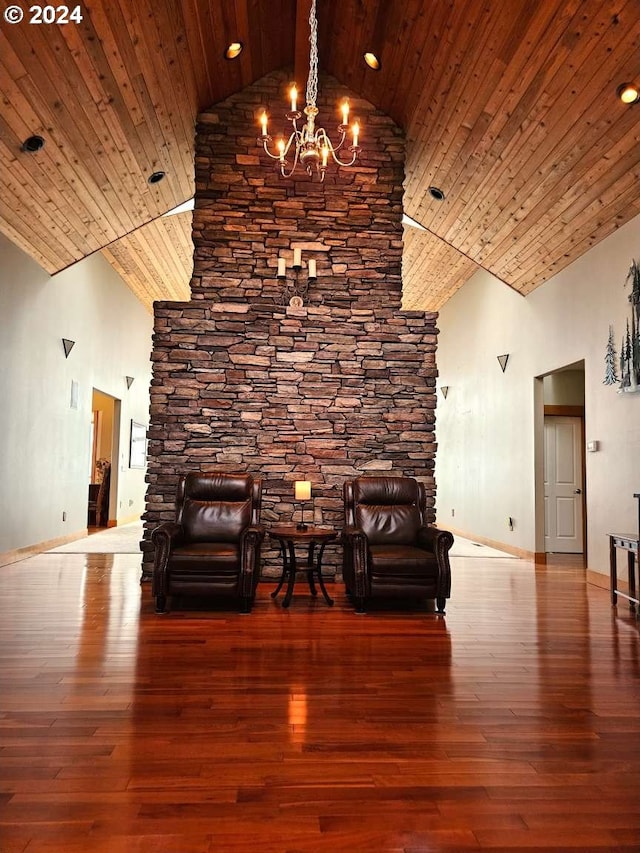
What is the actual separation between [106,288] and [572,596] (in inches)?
316

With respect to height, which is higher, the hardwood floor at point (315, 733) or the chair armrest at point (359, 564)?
the chair armrest at point (359, 564)

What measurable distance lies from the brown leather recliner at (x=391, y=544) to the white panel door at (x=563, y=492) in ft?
12.4

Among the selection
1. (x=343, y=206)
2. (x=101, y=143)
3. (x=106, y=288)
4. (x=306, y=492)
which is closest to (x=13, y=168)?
(x=101, y=143)

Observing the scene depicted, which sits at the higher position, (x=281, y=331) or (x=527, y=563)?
(x=281, y=331)

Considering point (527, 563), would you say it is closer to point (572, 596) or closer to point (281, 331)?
point (572, 596)

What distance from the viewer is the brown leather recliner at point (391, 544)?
187 inches

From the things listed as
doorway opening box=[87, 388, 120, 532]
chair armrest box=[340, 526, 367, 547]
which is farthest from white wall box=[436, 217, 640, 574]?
doorway opening box=[87, 388, 120, 532]

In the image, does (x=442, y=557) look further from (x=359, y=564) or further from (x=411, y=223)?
(x=411, y=223)

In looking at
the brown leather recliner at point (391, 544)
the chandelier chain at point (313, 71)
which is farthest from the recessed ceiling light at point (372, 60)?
the brown leather recliner at point (391, 544)

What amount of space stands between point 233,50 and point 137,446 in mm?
8229

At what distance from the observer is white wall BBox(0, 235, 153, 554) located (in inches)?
259

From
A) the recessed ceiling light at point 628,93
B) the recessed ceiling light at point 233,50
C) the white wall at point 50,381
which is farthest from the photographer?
the white wall at point 50,381

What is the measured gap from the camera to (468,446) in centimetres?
1061

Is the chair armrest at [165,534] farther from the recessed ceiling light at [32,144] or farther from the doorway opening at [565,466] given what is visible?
the doorway opening at [565,466]
